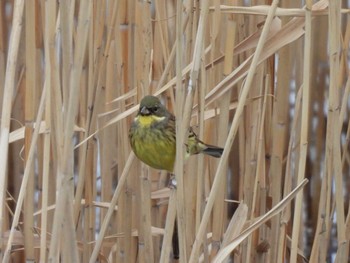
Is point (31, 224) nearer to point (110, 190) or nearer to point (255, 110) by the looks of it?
point (110, 190)

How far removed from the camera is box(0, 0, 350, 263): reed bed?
167 cm

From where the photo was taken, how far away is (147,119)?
7.38 feet

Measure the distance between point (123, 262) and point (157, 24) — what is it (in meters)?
0.69

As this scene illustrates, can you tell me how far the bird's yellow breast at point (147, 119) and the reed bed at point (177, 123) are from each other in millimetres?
53

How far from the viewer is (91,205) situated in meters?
2.29

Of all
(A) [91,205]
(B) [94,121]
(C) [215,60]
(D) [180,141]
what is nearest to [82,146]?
(B) [94,121]

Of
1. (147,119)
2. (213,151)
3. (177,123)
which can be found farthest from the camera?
(147,119)

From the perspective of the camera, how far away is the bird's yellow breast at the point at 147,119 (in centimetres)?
223

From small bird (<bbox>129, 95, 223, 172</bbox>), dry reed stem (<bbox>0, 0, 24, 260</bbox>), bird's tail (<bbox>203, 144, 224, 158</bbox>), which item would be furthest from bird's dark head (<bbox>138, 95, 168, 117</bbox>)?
dry reed stem (<bbox>0, 0, 24, 260</bbox>)

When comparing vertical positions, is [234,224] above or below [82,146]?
below

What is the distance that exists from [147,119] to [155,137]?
0.21 ft

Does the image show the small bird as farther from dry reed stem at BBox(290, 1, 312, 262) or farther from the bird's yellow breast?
dry reed stem at BBox(290, 1, 312, 262)

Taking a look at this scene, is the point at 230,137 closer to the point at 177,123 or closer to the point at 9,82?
the point at 177,123

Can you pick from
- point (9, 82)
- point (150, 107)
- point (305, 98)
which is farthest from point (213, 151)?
point (9, 82)
